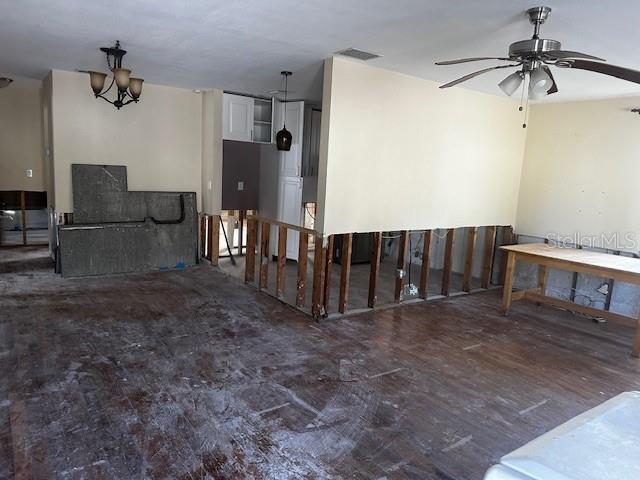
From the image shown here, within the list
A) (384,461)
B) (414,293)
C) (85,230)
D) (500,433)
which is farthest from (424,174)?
(85,230)

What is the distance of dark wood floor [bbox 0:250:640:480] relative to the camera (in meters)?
2.33

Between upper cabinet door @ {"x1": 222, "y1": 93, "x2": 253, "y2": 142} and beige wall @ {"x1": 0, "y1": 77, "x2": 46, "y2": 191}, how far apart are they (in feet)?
10.7

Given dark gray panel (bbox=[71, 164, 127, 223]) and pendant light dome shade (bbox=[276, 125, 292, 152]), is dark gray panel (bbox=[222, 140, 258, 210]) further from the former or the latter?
dark gray panel (bbox=[71, 164, 127, 223])

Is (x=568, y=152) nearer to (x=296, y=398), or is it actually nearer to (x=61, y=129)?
(x=296, y=398)

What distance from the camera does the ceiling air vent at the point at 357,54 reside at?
3.89m

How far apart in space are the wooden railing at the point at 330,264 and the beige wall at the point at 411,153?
7.2 inches

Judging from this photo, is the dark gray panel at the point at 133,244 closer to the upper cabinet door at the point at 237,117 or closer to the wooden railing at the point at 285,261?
the upper cabinet door at the point at 237,117

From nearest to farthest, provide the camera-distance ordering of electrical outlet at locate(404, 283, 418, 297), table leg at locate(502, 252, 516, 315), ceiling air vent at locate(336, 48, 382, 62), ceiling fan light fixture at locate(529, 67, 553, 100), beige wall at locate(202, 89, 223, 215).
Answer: ceiling fan light fixture at locate(529, 67, 553, 100), ceiling air vent at locate(336, 48, 382, 62), table leg at locate(502, 252, 516, 315), electrical outlet at locate(404, 283, 418, 297), beige wall at locate(202, 89, 223, 215)

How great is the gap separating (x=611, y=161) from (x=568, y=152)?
0.52 meters

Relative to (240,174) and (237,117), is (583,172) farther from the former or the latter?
(240,174)

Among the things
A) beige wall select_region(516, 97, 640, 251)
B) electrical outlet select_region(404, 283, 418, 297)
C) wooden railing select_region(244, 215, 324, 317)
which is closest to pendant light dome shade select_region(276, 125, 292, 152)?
wooden railing select_region(244, 215, 324, 317)

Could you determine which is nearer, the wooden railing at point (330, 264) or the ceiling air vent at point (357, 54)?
the ceiling air vent at point (357, 54)

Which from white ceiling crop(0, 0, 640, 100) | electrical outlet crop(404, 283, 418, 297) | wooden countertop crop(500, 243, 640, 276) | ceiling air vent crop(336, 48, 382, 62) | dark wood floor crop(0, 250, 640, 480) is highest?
ceiling air vent crop(336, 48, 382, 62)

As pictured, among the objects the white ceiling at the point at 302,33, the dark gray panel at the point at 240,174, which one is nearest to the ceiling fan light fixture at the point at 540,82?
the white ceiling at the point at 302,33
